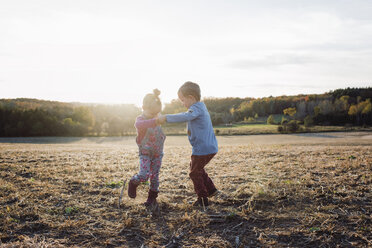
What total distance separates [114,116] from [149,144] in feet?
176

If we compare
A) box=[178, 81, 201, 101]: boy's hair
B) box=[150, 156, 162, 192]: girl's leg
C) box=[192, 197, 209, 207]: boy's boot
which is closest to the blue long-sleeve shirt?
box=[178, 81, 201, 101]: boy's hair

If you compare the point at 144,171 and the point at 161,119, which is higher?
the point at 161,119

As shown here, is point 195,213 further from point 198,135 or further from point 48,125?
point 48,125

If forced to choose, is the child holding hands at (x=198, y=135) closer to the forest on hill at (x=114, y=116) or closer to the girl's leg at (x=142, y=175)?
the girl's leg at (x=142, y=175)

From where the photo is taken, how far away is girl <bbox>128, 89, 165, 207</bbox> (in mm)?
4152

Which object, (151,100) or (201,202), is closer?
(151,100)

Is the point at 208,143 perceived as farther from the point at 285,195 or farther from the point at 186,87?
the point at 285,195

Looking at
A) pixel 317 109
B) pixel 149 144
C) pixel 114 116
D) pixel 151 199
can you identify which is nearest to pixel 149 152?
pixel 149 144

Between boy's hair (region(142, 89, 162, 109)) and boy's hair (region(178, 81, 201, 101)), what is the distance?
1.41ft

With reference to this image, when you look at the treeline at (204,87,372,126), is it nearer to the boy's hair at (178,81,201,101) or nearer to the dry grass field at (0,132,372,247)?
the dry grass field at (0,132,372,247)

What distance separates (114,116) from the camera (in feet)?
183

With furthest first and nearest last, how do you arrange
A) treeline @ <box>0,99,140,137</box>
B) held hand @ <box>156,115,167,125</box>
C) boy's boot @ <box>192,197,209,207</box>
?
treeline @ <box>0,99,140,137</box>, boy's boot @ <box>192,197,209,207</box>, held hand @ <box>156,115,167,125</box>

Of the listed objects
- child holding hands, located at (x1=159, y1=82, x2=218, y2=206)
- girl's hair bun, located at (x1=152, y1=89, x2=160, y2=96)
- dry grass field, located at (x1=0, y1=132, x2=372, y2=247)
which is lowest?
dry grass field, located at (x1=0, y1=132, x2=372, y2=247)

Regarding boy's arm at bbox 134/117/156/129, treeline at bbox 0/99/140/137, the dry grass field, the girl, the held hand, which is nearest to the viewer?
the dry grass field
